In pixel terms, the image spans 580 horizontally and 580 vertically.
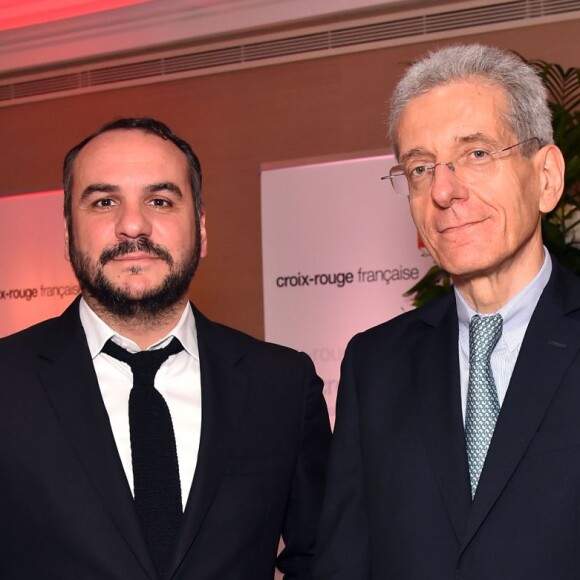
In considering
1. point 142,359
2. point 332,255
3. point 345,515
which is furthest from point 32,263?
point 345,515

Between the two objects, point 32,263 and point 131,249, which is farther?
point 32,263

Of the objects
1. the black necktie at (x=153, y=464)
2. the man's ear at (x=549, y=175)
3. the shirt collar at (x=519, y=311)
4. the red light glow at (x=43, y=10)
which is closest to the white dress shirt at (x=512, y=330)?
the shirt collar at (x=519, y=311)

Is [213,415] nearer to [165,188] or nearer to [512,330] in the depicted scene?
[165,188]

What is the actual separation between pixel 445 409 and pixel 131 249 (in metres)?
0.78

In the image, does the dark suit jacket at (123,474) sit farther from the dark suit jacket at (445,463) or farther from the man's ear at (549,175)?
the man's ear at (549,175)

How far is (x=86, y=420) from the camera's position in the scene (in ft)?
6.23

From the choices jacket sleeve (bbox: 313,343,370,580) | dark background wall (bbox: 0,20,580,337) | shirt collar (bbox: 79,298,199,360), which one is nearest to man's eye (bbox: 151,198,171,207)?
shirt collar (bbox: 79,298,199,360)

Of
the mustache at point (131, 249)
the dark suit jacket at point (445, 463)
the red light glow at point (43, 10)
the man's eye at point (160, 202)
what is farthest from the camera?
the red light glow at point (43, 10)

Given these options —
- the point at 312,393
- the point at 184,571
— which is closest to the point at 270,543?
the point at 184,571

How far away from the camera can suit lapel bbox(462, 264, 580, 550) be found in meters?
1.54

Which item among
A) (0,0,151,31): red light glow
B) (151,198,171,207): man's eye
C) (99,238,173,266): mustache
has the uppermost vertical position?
(0,0,151,31): red light glow

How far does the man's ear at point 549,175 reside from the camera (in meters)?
1.75

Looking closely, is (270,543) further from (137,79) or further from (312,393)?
(137,79)

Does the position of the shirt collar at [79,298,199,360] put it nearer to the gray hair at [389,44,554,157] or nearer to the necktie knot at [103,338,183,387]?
the necktie knot at [103,338,183,387]
